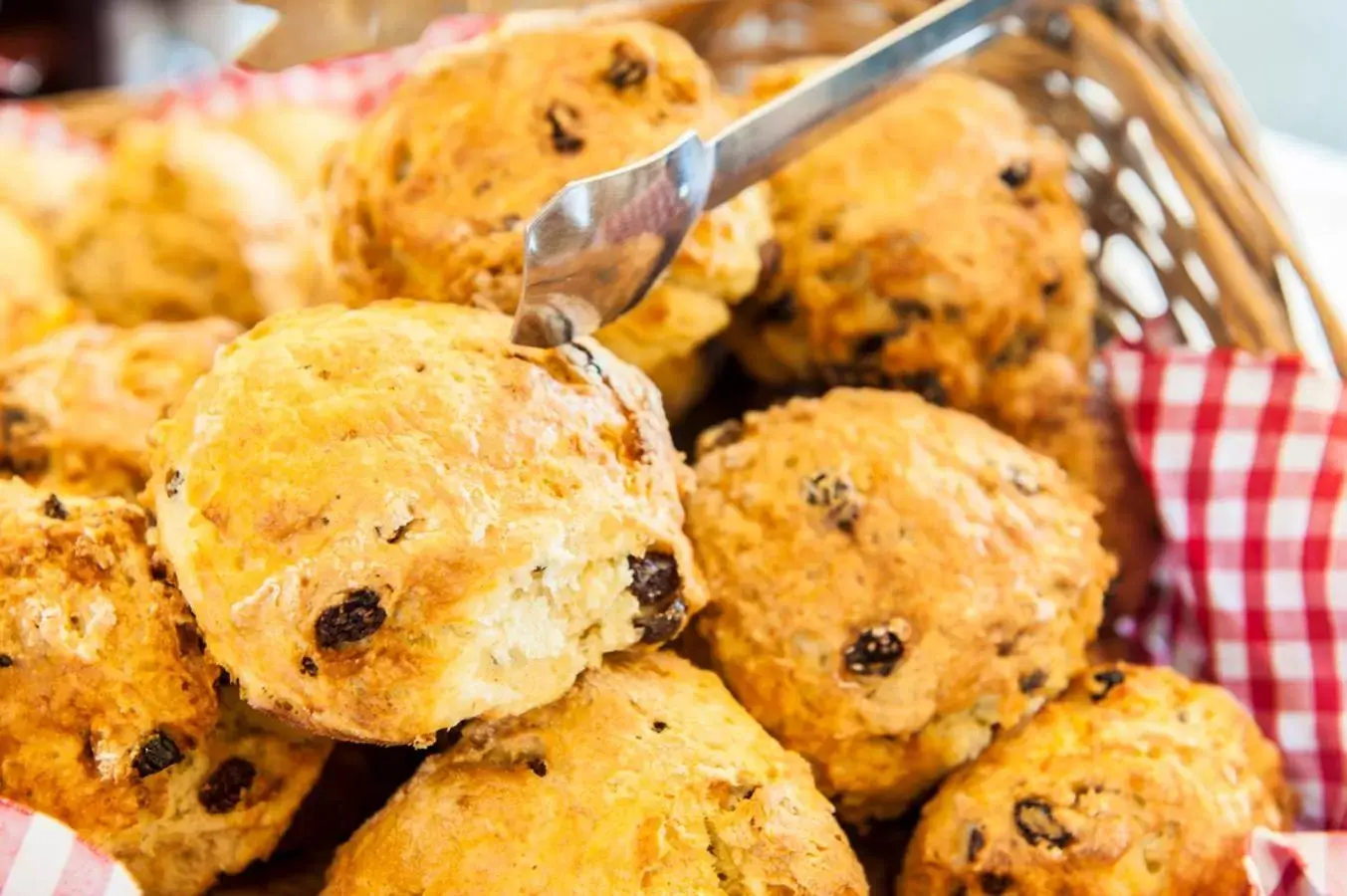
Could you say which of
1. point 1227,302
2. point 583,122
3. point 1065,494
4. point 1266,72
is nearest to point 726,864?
point 1065,494

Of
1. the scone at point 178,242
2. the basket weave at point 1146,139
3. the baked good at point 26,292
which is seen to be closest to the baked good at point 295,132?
the scone at point 178,242

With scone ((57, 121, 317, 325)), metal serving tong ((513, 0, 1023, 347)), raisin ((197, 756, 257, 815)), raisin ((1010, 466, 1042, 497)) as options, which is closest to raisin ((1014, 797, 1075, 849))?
raisin ((1010, 466, 1042, 497))

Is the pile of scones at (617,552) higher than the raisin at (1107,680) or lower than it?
higher

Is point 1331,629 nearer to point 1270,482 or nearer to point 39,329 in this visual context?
point 1270,482

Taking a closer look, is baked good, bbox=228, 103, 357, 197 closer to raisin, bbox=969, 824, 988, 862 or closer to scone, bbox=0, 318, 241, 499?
scone, bbox=0, 318, 241, 499

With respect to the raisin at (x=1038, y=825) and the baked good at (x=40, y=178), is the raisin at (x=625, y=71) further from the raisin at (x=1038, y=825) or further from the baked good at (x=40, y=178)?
the baked good at (x=40, y=178)

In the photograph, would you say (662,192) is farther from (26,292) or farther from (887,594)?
(26,292)

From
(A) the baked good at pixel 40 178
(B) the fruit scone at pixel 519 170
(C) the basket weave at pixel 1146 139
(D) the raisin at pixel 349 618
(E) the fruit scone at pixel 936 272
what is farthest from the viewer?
(A) the baked good at pixel 40 178
